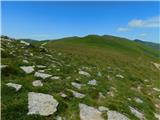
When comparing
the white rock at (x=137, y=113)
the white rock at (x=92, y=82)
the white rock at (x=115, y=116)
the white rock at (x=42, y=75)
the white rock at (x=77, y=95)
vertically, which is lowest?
the white rock at (x=137, y=113)

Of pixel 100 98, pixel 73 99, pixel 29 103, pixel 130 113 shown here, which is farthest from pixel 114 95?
pixel 29 103

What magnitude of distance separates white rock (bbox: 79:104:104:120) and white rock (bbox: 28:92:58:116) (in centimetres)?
132

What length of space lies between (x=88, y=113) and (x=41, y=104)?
2327 millimetres

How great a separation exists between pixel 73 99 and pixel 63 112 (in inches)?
65.9

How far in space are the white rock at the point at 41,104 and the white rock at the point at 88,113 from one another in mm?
1325

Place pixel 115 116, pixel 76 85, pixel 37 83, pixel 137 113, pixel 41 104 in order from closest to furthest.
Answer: pixel 41 104, pixel 115 116, pixel 137 113, pixel 37 83, pixel 76 85

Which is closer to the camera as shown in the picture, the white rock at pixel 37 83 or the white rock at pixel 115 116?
the white rock at pixel 115 116

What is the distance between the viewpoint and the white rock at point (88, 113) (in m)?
12.7

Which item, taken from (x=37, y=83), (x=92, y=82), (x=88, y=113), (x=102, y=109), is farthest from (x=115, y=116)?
(x=92, y=82)

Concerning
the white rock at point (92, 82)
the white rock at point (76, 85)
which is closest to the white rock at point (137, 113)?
the white rock at point (76, 85)

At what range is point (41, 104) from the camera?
12.6m

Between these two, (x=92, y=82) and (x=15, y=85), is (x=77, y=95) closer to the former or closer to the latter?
(x=15, y=85)

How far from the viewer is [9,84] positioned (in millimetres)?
13805

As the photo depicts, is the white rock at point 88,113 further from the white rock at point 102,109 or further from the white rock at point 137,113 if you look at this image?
the white rock at point 137,113
